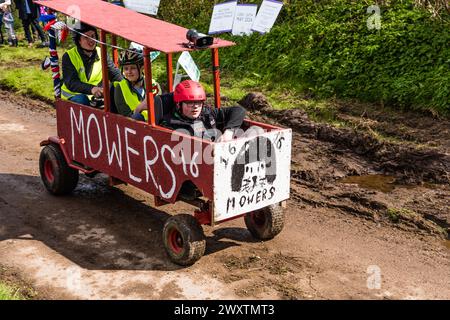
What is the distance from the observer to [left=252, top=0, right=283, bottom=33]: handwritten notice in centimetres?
1365

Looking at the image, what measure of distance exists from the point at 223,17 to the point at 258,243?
879cm

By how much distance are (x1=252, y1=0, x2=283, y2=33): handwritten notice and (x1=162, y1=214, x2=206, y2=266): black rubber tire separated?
26.9 feet

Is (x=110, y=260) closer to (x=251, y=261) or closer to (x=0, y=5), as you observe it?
(x=251, y=261)

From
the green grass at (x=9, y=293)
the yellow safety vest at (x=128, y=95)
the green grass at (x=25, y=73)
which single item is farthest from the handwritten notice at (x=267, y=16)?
the green grass at (x=9, y=293)

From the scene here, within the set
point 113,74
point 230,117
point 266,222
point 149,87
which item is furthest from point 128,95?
point 266,222

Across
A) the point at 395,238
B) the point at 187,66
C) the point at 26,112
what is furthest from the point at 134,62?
the point at 26,112

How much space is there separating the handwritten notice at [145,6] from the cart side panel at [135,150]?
8.56 m

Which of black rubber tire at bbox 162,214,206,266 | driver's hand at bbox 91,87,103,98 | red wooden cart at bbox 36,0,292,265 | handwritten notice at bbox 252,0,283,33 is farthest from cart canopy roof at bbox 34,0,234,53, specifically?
handwritten notice at bbox 252,0,283,33

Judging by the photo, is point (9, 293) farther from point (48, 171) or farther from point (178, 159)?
point (48, 171)

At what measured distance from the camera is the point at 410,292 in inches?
224

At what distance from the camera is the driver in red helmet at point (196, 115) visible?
21.1 feet

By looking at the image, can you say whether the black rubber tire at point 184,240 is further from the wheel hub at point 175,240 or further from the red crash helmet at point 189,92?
the red crash helmet at point 189,92

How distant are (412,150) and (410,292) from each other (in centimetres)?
362

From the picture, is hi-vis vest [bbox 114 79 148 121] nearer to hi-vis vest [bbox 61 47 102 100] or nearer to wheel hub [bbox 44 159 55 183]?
hi-vis vest [bbox 61 47 102 100]
